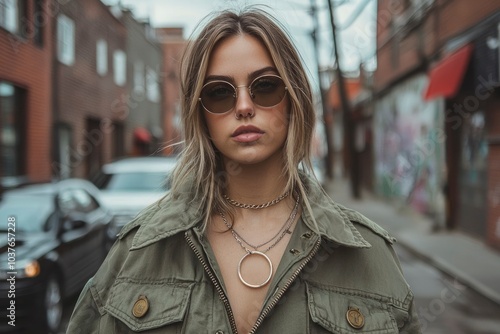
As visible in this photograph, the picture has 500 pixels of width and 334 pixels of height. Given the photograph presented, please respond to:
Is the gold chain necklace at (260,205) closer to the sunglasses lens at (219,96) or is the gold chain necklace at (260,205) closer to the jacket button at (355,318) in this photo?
the sunglasses lens at (219,96)

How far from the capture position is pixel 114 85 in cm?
2273

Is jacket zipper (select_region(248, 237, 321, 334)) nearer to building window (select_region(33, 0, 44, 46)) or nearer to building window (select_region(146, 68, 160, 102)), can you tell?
building window (select_region(33, 0, 44, 46))

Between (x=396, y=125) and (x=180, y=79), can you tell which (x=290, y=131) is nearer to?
(x=180, y=79)

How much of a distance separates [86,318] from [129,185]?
349 inches

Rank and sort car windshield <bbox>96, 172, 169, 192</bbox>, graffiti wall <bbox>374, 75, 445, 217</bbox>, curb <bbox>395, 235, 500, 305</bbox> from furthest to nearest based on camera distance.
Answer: graffiti wall <bbox>374, 75, 445, 217</bbox>
car windshield <bbox>96, 172, 169, 192</bbox>
curb <bbox>395, 235, 500, 305</bbox>

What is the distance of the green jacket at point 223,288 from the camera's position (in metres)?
1.68

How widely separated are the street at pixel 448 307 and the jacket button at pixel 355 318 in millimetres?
4557

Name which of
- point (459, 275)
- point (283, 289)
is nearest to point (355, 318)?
point (283, 289)

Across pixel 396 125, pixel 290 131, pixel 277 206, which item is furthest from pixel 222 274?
pixel 396 125

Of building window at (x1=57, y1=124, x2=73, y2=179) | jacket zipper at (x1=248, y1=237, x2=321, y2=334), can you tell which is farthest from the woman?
building window at (x1=57, y1=124, x2=73, y2=179)

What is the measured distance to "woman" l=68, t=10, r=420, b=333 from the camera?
1696mm

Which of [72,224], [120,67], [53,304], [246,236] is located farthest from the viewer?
[120,67]

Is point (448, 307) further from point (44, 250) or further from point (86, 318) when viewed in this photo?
point (86, 318)

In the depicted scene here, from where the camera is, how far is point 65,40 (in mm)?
16828
